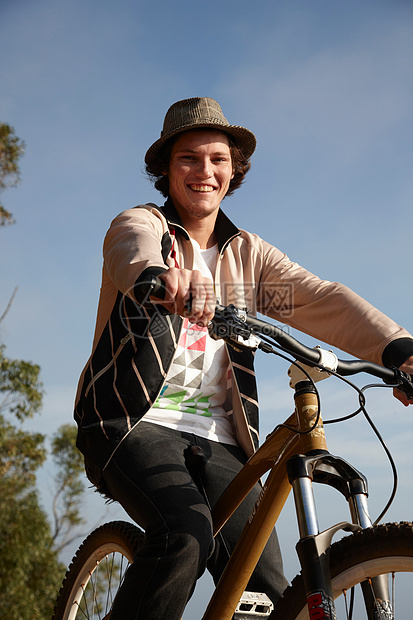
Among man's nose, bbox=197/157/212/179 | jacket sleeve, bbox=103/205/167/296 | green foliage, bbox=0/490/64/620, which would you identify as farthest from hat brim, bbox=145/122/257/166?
green foliage, bbox=0/490/64/620

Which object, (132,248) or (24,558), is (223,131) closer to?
(132,248)

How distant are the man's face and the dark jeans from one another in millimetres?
965

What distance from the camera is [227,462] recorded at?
2371 mm

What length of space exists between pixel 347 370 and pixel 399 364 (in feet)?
1.05

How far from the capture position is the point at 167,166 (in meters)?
2.88

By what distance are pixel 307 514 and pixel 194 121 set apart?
65.7 inches

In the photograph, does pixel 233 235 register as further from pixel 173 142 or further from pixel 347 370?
pixel 347 370

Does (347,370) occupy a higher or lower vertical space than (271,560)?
higher

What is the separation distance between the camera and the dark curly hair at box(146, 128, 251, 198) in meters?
2.82

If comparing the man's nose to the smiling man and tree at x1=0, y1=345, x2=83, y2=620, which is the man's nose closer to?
the smiling man

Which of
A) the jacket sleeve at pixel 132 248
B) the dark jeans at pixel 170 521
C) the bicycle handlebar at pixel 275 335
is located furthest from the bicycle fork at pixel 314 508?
the jacket sleeve at pixel 132 248

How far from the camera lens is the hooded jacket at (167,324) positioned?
6.86 feet

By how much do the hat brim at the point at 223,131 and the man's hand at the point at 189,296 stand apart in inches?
49.5

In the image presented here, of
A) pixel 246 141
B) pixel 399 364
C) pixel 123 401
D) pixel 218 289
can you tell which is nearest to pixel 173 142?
pixel 246 141
